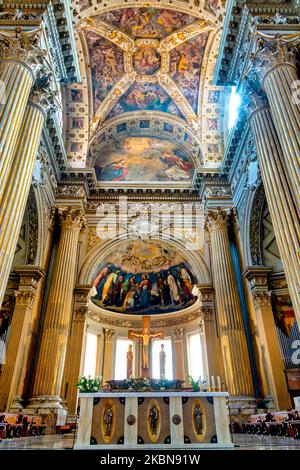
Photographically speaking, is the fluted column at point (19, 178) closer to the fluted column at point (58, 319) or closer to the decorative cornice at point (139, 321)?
the fluted column at point (58, 319)

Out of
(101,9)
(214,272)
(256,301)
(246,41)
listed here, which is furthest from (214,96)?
(256,301)

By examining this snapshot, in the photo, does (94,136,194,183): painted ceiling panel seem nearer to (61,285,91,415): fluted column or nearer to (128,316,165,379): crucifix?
(61,285,91,415): fluted column

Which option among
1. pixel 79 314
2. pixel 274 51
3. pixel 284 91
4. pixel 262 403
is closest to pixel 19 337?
pixel 79 314

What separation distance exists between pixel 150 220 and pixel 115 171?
3152 millimetres

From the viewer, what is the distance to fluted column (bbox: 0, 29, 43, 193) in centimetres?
642

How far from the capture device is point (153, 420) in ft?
16.4

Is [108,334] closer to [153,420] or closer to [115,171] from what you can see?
[115,171]

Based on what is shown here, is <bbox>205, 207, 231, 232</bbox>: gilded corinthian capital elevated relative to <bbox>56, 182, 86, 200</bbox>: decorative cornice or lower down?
lower down

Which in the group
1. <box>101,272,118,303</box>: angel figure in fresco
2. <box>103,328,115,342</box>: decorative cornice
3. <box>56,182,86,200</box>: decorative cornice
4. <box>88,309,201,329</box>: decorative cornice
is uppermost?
<box>56,182,86,200</box>: decorative cornice

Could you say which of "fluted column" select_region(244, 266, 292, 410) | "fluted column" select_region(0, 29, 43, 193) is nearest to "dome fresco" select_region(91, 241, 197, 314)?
"fluted column" select_region(244, 266, 292, 410)

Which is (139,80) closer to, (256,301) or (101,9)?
(101,9)

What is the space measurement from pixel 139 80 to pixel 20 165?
1005 centimetres

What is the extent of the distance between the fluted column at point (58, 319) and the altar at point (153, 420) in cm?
553

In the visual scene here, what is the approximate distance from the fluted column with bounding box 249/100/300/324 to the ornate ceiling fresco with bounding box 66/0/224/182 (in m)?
6.49
